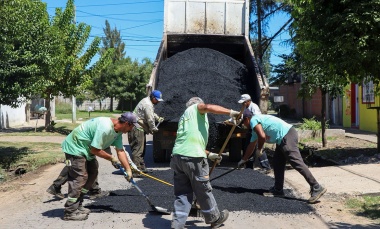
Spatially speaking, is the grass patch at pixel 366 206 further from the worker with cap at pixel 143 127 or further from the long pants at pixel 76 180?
the worker with cap at pixel 143 127

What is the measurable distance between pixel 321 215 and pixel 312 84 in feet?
25.1

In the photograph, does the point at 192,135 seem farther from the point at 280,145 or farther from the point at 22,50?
the point at 22,50

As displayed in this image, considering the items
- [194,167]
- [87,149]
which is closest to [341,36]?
[194,167]

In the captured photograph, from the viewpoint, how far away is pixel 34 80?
11.4m

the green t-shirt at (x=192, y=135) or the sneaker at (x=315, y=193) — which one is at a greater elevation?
the green t-shirt at (x=192, y=135)

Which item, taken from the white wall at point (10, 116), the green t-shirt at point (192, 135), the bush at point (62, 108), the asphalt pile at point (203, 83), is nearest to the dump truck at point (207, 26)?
the asphalt pile at point (203, 83)

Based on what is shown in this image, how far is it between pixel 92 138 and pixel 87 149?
0.16 metres

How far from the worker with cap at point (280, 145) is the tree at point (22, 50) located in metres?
5.70

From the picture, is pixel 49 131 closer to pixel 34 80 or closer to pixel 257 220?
pixel 34 80

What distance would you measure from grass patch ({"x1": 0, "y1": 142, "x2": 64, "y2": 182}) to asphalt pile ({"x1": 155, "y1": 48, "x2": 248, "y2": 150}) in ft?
10.6

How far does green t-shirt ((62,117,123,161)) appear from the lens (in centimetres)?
593

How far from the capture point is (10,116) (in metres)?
24.2

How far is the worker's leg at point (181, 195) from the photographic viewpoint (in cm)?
538

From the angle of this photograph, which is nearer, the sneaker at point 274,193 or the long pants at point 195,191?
the long pants at point 195,191
